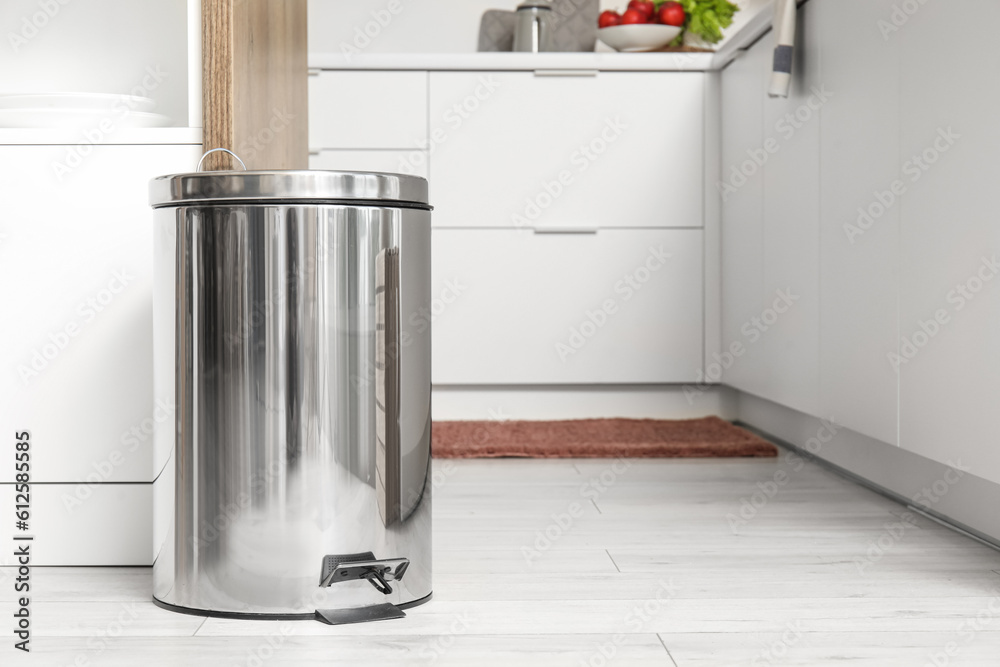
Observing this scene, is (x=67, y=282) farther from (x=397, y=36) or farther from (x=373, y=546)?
(x=397, y=36)

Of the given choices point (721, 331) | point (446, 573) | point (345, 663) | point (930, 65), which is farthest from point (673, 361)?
point (345, 663)

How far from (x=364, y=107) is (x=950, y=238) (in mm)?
1587

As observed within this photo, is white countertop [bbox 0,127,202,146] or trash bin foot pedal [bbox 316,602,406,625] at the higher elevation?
white countertop [bbox 0,127,202,146]

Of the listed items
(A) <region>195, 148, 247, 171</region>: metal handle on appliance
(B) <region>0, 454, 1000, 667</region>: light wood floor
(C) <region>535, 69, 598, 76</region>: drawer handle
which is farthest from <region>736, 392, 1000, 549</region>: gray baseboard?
(A) <region>195, 148, 247, 171</region>: metal handle on appliance

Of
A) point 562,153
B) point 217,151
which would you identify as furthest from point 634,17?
point 217,151

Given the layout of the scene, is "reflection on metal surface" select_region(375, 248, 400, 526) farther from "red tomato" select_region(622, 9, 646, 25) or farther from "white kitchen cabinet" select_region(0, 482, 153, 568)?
"red tomato" select_region(622, 9, 646, 25)

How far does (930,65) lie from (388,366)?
903mm

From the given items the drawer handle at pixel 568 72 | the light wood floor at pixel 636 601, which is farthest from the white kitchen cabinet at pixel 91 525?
the drawer handle at pixel 568 72

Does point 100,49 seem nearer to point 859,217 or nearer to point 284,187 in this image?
point 284,187

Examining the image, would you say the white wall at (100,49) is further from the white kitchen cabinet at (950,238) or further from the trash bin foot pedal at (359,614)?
the white kitchen cabinet at (950,238)

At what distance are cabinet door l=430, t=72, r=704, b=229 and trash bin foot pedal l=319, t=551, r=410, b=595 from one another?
1602 mm

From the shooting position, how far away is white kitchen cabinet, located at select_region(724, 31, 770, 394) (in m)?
2.24

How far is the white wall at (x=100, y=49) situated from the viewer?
1.42 metres

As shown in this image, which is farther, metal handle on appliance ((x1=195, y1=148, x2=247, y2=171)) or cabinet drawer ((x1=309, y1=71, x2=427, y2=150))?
cabinet drawer ((x1=309, y1=71, x2=427, y2=150))
